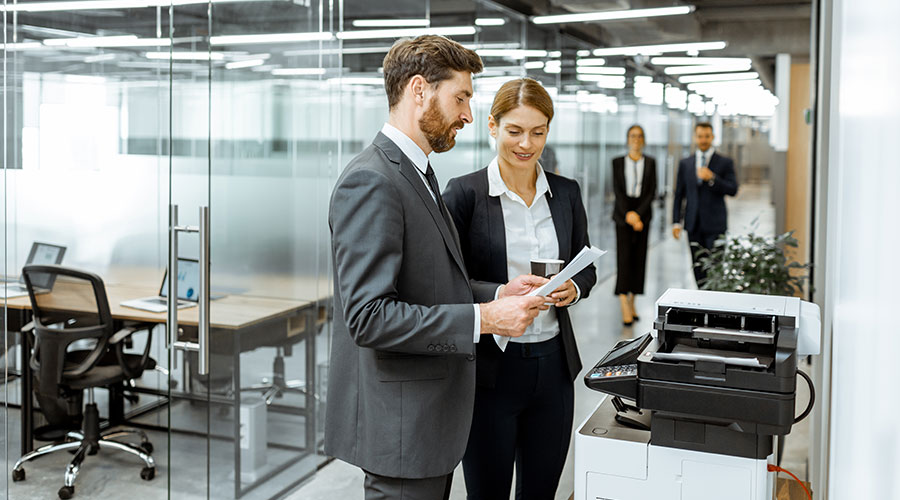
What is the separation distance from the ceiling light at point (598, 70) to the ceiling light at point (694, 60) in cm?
46

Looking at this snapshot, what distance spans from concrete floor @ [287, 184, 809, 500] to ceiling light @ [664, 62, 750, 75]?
137 centimetres

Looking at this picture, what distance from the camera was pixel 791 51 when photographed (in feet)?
30.4

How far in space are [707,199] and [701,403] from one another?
6250 millimetres

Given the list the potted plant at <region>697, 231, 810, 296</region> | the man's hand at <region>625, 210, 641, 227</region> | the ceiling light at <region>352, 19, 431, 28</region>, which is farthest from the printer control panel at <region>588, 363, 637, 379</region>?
the man's hand at <region>625, 210, 641, 227</region>

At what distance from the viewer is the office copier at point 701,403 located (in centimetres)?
176

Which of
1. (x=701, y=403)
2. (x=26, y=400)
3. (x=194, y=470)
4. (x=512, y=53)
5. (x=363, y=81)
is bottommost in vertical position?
(x=194, y=470)

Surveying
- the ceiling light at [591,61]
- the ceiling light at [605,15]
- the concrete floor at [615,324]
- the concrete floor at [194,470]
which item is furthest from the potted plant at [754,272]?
the ceiling light at [591,61]

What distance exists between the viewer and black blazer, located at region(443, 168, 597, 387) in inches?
95.9

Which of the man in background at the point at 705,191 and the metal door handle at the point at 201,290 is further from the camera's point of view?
the man in background at the point at 705,191

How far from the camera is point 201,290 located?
3.28 meters

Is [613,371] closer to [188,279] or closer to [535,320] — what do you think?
[535,320]

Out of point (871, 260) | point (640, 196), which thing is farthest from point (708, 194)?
point (871, 260)

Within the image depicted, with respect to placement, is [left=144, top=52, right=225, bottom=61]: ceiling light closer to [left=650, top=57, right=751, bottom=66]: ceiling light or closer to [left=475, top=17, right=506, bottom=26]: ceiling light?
[left=475, top=17, right=506, bottom=26]: ceiling light

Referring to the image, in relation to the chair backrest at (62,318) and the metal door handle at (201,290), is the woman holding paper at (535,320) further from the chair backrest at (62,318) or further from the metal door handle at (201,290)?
the chair backrest at (62,318)
